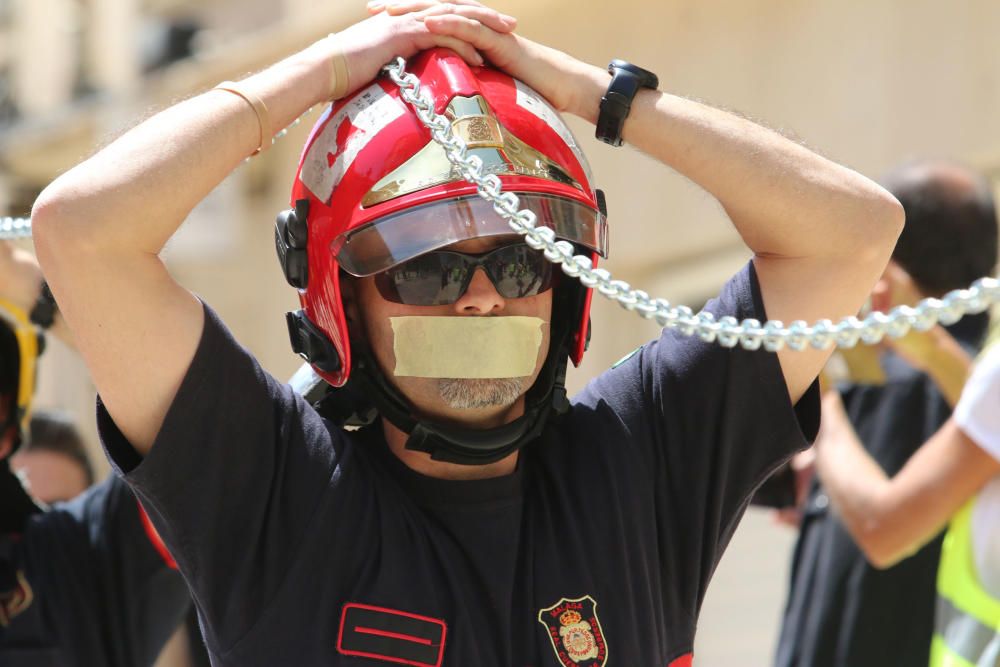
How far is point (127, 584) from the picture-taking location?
394cm

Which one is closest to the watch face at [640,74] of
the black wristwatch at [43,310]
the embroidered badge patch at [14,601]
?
the black wristwatch at [43,310]

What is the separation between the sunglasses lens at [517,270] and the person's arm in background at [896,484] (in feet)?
3.94

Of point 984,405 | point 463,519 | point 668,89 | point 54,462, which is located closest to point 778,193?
point 463,519

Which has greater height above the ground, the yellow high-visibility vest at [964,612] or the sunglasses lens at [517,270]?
the sunglasses lens at [517,270]

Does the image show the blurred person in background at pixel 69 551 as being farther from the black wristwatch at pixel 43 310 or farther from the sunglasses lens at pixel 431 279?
the sunglasses lens at pixel 431 279

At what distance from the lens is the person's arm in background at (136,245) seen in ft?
8.68

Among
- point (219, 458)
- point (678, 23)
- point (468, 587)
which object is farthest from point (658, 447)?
point (678, 23)

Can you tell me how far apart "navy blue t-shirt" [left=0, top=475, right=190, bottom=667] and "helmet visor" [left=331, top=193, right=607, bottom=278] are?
1378 mm

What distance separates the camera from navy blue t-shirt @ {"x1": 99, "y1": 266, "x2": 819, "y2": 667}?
268 centimetres

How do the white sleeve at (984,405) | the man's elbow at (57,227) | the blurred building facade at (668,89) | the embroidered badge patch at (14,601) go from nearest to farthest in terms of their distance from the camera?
the man's elbow at (57,227) < the white sleeve at (984,405) < the embroidered badge patch at (14,601) < the blurred building facade at (668,89)

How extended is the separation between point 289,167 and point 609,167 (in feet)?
10.4

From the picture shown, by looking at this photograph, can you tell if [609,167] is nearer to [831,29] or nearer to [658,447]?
[831,29]

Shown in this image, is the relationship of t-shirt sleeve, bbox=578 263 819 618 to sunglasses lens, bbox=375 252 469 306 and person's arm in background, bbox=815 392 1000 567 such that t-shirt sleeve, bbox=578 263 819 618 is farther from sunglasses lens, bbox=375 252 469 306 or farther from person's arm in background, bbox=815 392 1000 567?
person's arm in background, bbox=815 392 1000 567

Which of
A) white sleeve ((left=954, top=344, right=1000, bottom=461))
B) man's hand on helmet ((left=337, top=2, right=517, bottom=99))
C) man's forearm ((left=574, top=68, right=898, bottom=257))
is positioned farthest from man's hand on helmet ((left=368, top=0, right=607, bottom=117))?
white sleeve ((left=954, top=344, right=1000, bottom=461))
